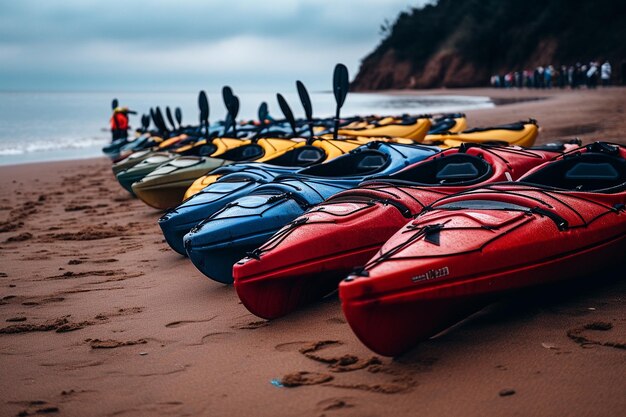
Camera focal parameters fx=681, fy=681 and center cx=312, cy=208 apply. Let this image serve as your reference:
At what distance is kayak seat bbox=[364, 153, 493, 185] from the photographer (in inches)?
221

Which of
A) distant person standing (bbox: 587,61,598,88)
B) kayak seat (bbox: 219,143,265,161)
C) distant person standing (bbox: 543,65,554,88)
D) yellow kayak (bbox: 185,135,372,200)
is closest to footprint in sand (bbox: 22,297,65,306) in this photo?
yellow kayak (bbox: 185,135,372,200)

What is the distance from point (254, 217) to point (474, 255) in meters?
2.03

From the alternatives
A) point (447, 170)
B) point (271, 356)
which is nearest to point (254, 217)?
point (271, 356)

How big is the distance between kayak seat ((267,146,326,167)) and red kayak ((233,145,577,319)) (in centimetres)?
249

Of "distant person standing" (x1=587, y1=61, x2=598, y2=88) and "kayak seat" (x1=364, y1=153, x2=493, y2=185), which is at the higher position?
"distant person standing" (x1=587, y1=61, x2=598, y2=88)

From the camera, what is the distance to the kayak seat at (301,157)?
7.71 meters

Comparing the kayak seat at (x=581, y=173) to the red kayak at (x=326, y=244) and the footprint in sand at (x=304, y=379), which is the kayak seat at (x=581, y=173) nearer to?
the red kayak at (x=326, y=244)

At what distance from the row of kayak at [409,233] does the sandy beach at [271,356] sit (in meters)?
0.19

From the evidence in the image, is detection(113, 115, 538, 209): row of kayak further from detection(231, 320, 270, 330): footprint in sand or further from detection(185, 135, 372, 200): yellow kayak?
detection(231, 320, 270, 330): footprint in sand

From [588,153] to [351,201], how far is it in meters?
1.89

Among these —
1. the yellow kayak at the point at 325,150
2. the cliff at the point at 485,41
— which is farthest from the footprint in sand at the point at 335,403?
the cliff at the point at 485,41

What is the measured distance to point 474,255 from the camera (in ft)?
11.7

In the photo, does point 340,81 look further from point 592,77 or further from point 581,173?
point 592,77

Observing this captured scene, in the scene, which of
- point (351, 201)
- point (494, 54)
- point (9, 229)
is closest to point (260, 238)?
point (351, 201)
